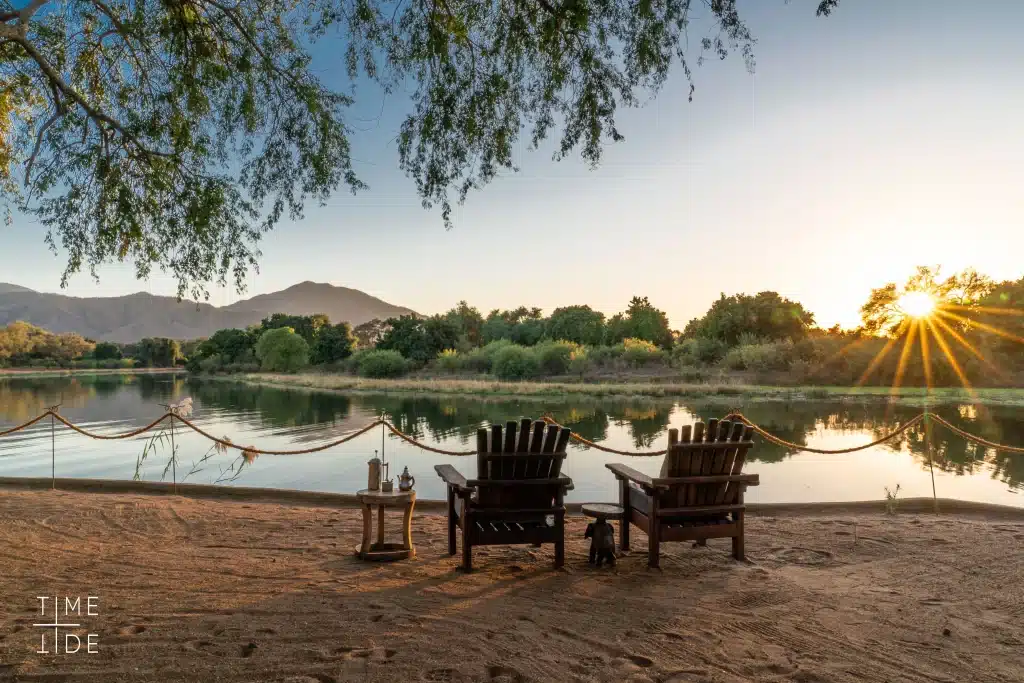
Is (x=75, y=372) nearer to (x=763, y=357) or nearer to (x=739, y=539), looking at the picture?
(x=763, y=357)

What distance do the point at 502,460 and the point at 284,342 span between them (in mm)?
63518

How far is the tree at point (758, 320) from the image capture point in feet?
148

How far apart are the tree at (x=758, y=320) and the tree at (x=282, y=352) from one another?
130ft

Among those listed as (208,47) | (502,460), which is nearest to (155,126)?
(208,47)

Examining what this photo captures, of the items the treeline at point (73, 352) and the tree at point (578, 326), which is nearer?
the tree at point (578, 326)

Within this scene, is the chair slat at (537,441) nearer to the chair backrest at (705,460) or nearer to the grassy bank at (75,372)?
the chair backrest at (705,460)

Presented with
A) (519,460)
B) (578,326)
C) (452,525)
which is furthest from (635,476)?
(578,326)

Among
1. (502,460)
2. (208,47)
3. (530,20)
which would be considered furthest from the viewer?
(208,47)

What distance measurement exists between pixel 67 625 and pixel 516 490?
2971 millimetres

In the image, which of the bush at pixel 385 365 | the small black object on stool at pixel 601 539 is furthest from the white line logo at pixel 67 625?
the bush at pixel 385 365

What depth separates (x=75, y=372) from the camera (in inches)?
2990

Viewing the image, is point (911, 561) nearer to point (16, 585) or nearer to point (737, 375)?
point (16, 585)

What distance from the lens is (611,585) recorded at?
4.52m

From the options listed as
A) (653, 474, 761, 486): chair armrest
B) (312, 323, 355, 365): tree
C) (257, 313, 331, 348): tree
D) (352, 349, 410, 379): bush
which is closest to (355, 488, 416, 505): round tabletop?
(653, 474, 761, 486): chair armrest
